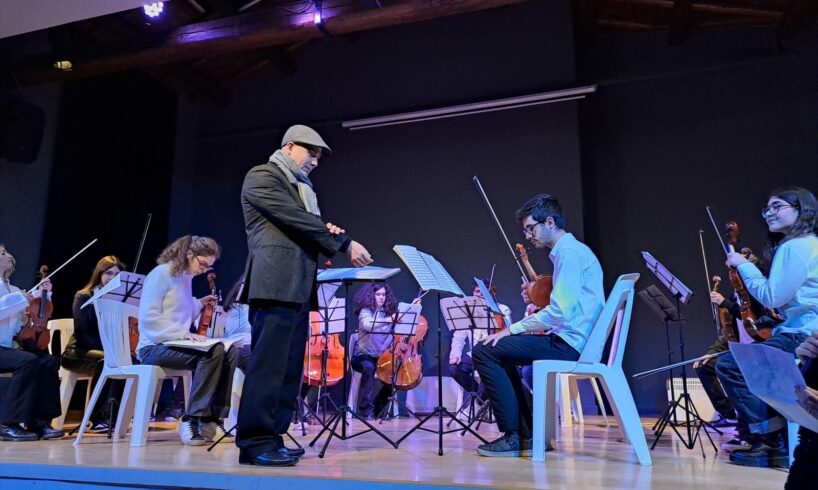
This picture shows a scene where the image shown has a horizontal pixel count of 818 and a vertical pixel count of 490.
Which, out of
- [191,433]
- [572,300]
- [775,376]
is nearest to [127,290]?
[191,433]

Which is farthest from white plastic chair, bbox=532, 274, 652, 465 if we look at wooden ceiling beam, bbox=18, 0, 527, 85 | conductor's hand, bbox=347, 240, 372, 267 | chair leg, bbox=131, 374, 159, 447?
wooden ceiling beam, bbox=18, 0, 527, 85

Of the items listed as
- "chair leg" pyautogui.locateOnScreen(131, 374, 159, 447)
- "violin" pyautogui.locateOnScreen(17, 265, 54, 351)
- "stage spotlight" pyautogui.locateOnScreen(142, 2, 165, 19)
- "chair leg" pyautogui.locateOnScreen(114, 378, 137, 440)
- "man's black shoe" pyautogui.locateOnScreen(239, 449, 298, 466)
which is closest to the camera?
"man's black shoe" pyautogui.locateOnScreen(239, 449, 298, 466)

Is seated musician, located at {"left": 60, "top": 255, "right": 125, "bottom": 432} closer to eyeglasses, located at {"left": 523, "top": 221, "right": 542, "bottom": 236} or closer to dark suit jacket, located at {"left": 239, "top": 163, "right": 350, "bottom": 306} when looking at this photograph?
dark suit jacket, located at {"left": 239, "top": 163, "right": 350, "bottom": 306}

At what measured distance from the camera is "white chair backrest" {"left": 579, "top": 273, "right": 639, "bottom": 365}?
2.68 m

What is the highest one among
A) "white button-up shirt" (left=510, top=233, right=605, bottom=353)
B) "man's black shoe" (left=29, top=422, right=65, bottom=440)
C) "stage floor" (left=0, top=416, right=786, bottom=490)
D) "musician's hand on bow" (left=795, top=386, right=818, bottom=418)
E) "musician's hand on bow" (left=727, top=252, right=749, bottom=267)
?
"musician's hand on bow" (left=727, top=252, right=749, bottom=267)

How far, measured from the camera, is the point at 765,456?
259 cm

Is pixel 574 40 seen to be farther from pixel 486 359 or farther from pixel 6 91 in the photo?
pixel 6 91

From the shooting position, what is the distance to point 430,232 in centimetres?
722

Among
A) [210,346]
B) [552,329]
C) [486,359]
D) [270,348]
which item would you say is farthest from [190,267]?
[552,329]

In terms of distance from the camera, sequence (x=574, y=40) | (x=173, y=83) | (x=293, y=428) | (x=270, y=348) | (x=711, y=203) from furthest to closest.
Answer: (x=173, y=83), (x=574, y=40), (x=711, y=203), (x=293, y=428), (x=270, y=348)

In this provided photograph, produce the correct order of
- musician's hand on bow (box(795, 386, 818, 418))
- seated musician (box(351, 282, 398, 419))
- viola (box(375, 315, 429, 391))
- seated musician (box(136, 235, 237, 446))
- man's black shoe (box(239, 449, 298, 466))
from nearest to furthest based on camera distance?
musician's hand on bow (box(795, 386, 818, 418))
man's black shoe (box(239, 449, 298, 466))
seated musician (box(136, 235, 237, 446))
viola (box(375, 315, 429, 391))
seated musician (box(351, 282, 398, 419))

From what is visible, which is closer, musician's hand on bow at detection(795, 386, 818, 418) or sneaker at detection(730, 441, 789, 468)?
musician's hand on bow at detection(795, 386, 818, 418)

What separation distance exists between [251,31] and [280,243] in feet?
14.3

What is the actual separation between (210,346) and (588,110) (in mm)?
5359
